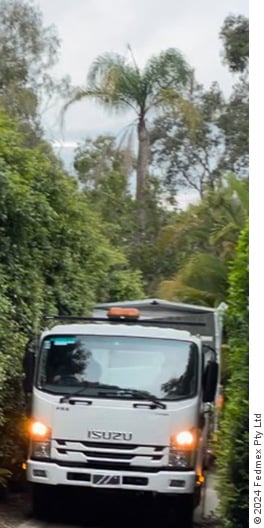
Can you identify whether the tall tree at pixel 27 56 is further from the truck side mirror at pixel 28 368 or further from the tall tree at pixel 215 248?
the truck side mirror at pixel 28 368

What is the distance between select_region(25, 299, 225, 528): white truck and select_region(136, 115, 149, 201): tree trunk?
1673 cm

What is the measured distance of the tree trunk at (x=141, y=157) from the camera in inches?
1069

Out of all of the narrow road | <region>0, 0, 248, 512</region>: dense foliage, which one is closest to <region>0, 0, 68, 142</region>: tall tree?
<region>0, 0, 248, 512</region>: dense foliage

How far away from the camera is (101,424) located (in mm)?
10133

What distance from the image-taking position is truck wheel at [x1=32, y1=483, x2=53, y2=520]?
35.0 feet

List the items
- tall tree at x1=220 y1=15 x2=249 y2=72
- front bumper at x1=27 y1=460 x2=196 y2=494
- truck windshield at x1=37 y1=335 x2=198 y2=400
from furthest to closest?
tall tree at x1=220 y1=15 x2=249 y2=72
truck windshield at x1=37 y1=335 x2=198 y2=400
front bumper at x1=27 y1=460 x2=196 y2=494

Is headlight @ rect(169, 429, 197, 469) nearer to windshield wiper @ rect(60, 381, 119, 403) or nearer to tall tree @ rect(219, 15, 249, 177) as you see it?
windshield wiper @ rect(60, 381, 119, 403)

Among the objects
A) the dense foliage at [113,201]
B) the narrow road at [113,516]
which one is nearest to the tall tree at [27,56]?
the dense foliage at [113,201]

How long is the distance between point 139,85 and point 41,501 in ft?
57.6

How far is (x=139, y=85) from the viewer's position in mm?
26609

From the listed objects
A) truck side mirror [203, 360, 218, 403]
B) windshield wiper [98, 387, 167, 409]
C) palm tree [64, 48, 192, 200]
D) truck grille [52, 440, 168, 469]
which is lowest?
truck grille [52, 440, 168, 469]

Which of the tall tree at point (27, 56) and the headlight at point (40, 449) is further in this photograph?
the tall tree at point (27, 56)

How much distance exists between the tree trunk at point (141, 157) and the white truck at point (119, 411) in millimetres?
16728

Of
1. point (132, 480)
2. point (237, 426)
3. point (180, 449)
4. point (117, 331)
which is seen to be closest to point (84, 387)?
point (117, 331)
